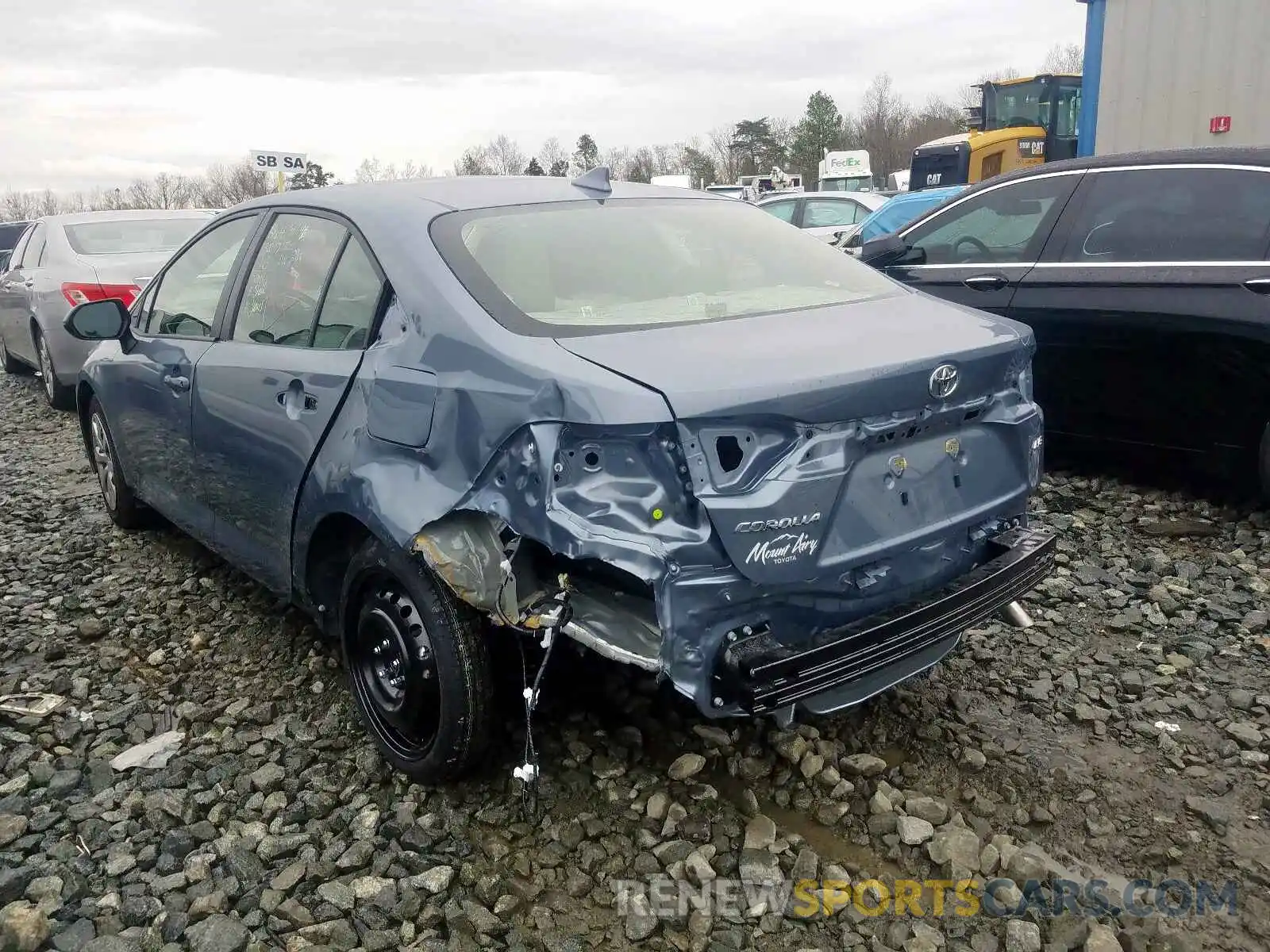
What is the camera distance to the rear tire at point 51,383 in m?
8.05

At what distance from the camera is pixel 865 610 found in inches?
97.3

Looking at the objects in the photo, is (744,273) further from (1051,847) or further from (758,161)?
(758,161)

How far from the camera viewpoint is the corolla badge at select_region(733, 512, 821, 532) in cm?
214

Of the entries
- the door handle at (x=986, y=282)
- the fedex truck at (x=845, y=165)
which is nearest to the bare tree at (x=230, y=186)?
the fedex truck at (x=845, y=165)

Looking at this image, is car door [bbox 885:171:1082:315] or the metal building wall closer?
car door [bbox 885:171:1082:315]

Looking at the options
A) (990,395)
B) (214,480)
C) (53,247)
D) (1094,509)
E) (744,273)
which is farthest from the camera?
(53,247)

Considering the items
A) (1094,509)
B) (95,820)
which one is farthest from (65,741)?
(1094,509)

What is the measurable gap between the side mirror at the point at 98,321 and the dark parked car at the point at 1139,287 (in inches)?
145

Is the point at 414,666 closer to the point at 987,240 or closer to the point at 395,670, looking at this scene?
the point at 395,670

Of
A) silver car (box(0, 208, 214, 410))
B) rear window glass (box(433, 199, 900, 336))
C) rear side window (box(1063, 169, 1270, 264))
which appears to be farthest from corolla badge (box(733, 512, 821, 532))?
silver car (box(0, 208, 214, 410))

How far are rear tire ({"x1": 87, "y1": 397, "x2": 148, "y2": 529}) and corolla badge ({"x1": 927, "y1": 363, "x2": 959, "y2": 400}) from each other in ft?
12.5

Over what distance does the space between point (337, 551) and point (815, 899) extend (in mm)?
1691

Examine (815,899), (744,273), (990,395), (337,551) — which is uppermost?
(744,273)

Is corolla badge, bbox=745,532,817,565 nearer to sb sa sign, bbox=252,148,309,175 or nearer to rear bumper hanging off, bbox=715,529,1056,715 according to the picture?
rear bumper hanging off, bbox=715,529,1056,715
